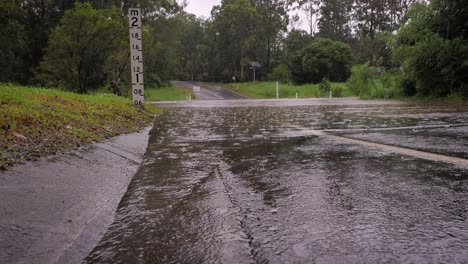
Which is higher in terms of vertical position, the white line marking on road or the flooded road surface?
the white line marking on road

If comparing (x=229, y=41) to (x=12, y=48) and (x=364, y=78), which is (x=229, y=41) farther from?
(x=12, y=48)

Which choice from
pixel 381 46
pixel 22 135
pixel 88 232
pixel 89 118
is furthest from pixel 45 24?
pixel 381 46

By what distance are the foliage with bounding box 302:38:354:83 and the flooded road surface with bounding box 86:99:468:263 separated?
51988 millimetres

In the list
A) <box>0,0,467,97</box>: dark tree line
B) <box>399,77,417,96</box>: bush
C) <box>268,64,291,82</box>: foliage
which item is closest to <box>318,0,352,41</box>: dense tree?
<box>0,0,467,97</box>: dark tree line

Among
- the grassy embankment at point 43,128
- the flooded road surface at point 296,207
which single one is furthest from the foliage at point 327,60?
the flooded road surface at point 296,207

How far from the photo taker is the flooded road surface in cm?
225

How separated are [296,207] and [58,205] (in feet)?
5.78

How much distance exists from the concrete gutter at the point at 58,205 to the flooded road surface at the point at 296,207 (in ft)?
0.47

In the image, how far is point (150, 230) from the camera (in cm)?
268

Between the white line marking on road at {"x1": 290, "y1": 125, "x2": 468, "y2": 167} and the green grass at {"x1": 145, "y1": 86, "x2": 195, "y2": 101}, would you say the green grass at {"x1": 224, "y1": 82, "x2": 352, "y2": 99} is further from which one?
the white line marking on road at {"x1": 290, "y1": 125, "x2": 468, "y2": 167}

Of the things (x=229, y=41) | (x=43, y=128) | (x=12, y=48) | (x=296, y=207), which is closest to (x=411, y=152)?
(x=296, y=207)

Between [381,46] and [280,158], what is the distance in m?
59.5

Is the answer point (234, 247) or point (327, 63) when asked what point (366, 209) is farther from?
point (327, 63)

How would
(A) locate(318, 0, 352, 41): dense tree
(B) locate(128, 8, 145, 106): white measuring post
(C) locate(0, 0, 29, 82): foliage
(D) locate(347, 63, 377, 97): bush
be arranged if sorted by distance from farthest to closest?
(A) locate(318, 0, 352, 41): dense tree
(D) locate(347, 63, 377, 97): bush
(C) locate(0, 0, 29, 82): foliage
(B) locate(128, 8, 145, 106): white measuring post
